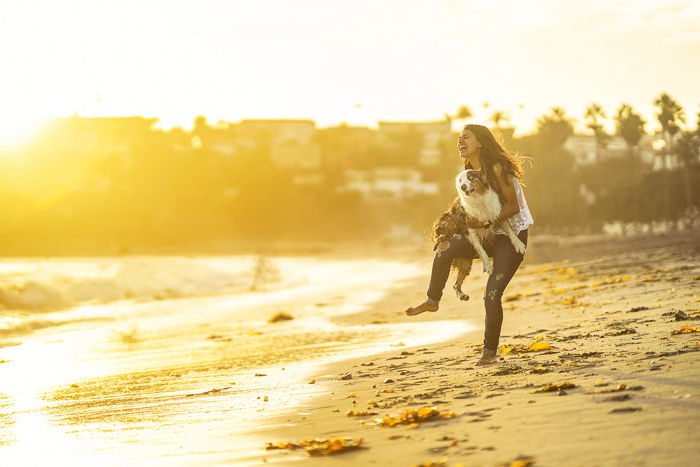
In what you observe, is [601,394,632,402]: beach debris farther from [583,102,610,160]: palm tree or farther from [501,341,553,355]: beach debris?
[583,102,610,160]: palm tree

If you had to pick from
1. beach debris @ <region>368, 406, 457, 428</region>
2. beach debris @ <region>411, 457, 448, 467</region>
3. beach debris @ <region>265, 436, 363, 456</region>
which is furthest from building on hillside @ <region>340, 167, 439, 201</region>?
beach debris @ <region>411, 457, 448, 467</region>

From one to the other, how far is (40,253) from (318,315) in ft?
211

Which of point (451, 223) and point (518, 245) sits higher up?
point (451, 223)

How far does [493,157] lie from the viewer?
23.1 feet

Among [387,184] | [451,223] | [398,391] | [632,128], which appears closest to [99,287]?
[451,223]

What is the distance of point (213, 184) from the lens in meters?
92.4

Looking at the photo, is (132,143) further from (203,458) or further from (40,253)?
(203,458)

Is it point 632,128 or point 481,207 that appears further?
point 632,128

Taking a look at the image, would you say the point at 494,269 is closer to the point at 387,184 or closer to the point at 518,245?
the point at 518,245

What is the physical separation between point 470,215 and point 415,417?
7.16ft

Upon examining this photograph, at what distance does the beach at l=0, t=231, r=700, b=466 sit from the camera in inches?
179

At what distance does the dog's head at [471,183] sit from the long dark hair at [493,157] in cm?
5

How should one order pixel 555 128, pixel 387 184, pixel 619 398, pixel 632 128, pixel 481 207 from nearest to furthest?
1. pixel 619 398
2. pixel 481 207
3. pixel 632 128
4. pixel 555 128
5. pixel 387 184

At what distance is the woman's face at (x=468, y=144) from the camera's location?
23.3 feet
